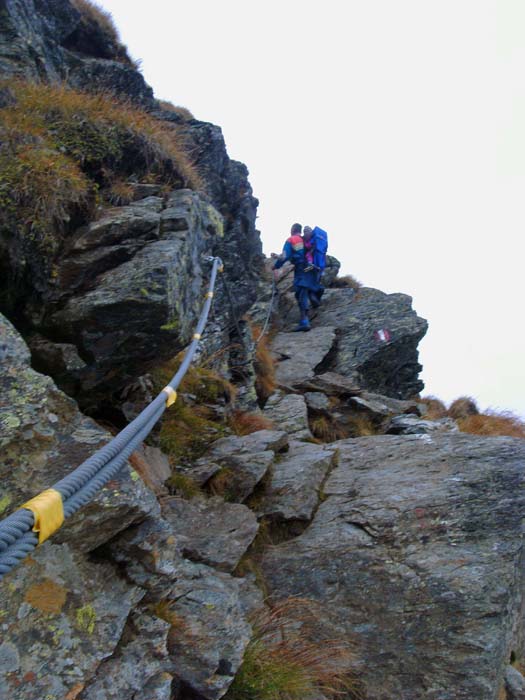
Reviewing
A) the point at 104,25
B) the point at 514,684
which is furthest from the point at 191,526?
the point at 104,25

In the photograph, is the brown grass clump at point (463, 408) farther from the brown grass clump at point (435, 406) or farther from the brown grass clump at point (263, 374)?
the brown grass clump at point (263, 374)

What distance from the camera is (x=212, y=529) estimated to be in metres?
5.72

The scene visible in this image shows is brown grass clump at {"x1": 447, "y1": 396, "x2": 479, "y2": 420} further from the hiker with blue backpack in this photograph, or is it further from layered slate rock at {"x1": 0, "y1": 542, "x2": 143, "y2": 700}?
layered slate rock at {"x1": 0, "y1": 542, "x2": 143, "y2": 700}

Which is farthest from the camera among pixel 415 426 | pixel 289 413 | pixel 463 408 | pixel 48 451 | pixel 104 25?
pixel 463 408

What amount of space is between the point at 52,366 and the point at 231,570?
2.68 m

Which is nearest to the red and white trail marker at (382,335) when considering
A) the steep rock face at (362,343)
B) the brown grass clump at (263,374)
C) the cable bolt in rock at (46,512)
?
the steep rock face at (362,343)

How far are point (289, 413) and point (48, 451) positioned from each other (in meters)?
7.43

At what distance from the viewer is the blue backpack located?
16281mm

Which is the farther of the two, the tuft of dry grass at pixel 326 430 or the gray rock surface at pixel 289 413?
the tuft of dry grass at pixel 326 430

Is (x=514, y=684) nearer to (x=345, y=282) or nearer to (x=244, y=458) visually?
(x=244, y=458)

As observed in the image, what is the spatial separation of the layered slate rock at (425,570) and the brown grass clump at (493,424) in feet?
23.6

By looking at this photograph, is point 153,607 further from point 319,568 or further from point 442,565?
point 442,565

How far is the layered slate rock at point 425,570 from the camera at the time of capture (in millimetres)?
5027

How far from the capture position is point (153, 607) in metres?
3.93
